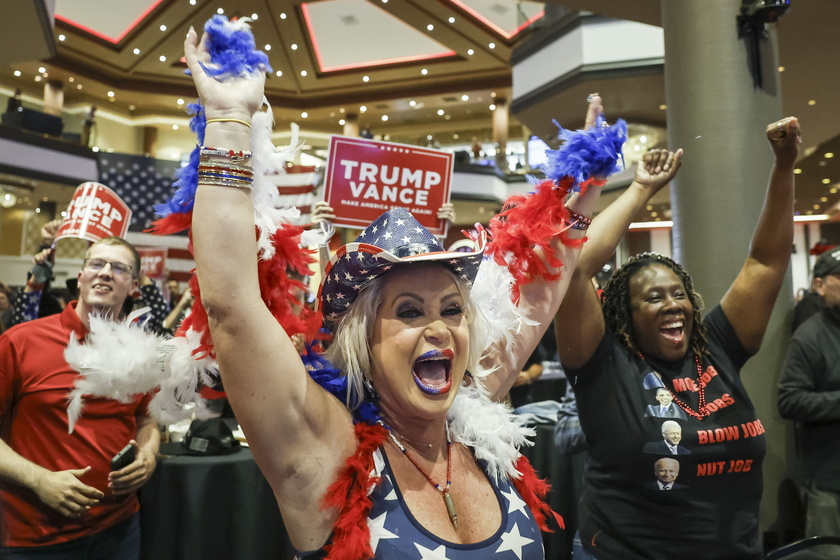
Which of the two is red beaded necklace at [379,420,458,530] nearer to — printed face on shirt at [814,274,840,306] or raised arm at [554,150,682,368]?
raised arm at [554,150,682,368]

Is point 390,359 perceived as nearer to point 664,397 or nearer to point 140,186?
point 664,397

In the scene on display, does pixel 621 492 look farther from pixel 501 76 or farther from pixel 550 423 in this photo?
pixel 501 76

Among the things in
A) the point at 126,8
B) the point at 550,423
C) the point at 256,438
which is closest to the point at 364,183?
the point at 550,423

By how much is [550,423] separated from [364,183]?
1816 mm

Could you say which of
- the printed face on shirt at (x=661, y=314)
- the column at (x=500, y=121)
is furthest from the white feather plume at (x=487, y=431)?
the column at (x=500, y=121)

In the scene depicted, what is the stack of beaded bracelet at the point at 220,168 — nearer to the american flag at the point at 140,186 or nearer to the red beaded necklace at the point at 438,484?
the red beaded necklace at the point at 438,484

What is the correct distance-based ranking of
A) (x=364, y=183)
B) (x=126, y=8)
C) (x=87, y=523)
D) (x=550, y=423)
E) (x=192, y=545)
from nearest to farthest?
(x=87, y=523)
(x=192, y=545)
(x=550, y=423)
(x=364, y=183)
(x=126, y=8)

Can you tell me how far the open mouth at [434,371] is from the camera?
122 centimetres

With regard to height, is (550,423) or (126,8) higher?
(126,8)

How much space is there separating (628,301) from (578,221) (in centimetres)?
56

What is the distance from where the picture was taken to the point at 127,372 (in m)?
1.41

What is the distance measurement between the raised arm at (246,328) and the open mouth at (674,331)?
122 centimetres

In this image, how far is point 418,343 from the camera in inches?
48.4

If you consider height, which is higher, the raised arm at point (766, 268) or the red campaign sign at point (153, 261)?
the red campaign sign at point (153, 261)
